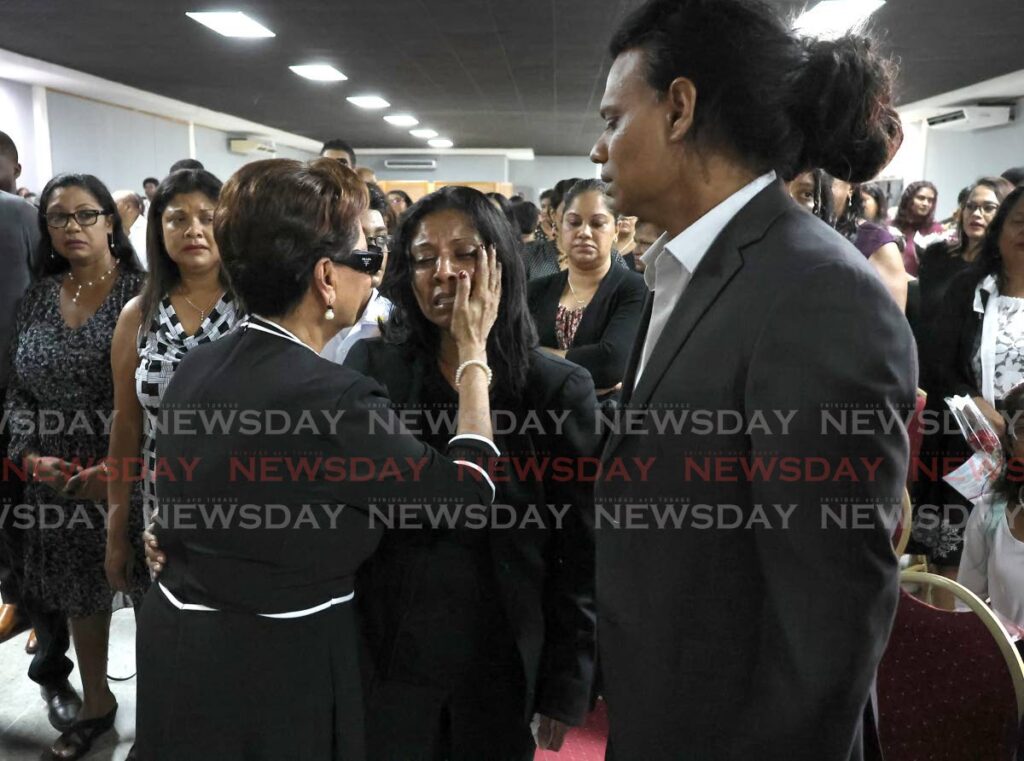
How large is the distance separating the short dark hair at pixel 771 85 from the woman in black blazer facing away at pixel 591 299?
1.71 m

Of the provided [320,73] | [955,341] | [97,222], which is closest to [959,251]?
[955,341]

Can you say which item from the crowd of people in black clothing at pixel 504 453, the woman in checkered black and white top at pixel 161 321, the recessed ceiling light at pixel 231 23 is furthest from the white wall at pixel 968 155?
the woman in checkered black and white top at pixel 161 321

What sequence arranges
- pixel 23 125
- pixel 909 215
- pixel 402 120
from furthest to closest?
1. pixel 402 120
2. pixel 23 125
3. pixel 909 215

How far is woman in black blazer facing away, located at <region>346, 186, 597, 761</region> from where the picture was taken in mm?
1341

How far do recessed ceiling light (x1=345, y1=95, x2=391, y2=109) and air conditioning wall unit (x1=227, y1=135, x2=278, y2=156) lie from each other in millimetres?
4271

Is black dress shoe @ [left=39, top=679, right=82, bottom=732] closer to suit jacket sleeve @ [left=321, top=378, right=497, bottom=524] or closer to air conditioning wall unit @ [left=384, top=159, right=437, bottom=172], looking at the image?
→ suit jacket sleeve @ [left=321, top=378, right=497, bottom=524]

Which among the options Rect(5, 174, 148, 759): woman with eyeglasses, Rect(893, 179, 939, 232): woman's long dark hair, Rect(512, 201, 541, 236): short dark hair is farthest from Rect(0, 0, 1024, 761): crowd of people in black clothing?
A: Rect(893, 179, 939, 232): woman's long dark hair

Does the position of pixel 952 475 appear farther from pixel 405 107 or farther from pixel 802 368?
pixel 405 107

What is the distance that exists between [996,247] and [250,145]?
14.4 metres

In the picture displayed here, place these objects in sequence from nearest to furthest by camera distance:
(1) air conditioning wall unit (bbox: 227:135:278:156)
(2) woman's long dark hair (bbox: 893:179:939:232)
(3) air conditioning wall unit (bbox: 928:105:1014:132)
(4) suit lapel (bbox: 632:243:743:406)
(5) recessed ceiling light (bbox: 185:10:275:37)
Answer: (4) suit lapel (bbox: 632:243:743:406), (2) woman's long dark hair (bbox: 893:179:939:232), (5) recessed ceiling light (bbox: 185:10:275:37), (3) air conditioning wall unit (bbox: 928:105:1014:132), (1) air conditioning wall unit (bbox: 227:135:278:156)

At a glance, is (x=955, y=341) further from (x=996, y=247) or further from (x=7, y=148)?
(x=7, y=148)

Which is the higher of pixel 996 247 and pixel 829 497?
pixel 996 247

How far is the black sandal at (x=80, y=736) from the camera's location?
7.43 feet

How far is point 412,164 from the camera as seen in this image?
1881 centimetres
